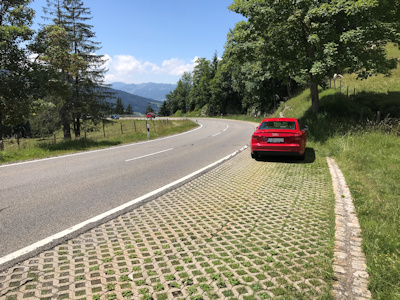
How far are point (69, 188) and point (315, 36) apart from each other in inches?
454

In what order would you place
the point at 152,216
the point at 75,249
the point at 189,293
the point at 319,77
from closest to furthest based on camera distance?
the point at 189,293, the point at 75,249, the point at 152,216, the point at 319,77

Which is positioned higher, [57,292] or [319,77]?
[319,77]

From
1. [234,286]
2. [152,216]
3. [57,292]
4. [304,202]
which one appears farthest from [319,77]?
[57,292]

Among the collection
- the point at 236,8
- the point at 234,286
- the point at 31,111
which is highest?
the point at 236,8

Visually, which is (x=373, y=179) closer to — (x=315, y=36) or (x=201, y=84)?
(x=315, y=36)

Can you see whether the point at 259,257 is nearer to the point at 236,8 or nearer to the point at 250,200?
the point at 250,200

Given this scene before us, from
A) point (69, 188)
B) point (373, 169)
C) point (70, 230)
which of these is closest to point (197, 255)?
point (70, 230)

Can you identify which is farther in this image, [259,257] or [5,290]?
[259,257]

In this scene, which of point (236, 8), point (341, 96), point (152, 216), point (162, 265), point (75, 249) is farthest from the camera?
point (341, 96)

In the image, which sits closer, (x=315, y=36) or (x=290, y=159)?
(x=290, y=159)

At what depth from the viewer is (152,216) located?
417 centimetres

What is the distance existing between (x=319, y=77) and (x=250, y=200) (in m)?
10.0

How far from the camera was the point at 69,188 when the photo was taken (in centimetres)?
572

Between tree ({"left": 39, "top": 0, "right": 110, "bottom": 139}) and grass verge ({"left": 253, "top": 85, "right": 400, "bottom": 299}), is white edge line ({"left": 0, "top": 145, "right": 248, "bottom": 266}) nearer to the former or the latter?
grass verge ({"left": 253, "top": 85, "right": 400, "bottom": 299})
